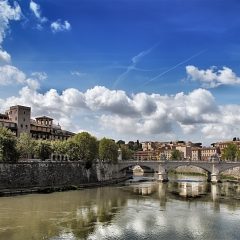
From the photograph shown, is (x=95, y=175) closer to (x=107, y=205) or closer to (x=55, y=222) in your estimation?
(x=107, y=205)

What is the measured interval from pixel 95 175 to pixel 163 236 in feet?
115

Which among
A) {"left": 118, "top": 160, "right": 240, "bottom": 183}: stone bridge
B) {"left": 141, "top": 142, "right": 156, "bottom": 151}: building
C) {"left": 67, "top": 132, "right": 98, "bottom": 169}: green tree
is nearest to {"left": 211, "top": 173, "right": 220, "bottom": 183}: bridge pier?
{"left": 118, "top": 160, "right": 240, "bottom": 183}: stone bridge

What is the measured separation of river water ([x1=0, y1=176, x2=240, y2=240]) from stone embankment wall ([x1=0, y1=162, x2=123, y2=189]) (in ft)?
14.7

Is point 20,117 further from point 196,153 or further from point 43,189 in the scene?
point 196,153

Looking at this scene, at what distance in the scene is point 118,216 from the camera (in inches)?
1161

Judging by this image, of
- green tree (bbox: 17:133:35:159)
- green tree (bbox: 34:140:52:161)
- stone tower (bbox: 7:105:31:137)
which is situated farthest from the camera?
stone tower (bbox: 7:105:31:137)

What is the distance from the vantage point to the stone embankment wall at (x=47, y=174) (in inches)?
1709

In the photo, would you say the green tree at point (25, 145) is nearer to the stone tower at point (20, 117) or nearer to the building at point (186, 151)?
the stone tower at point (20, 117)

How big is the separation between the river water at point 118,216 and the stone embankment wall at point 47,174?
14.7 ft

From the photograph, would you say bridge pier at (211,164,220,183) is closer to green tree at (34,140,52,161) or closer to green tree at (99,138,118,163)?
green tree at (99,138,118,163)

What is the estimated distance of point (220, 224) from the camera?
27047 millimetres

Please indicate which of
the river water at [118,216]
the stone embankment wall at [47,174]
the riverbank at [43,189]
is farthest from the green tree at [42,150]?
the river water at [118,216]

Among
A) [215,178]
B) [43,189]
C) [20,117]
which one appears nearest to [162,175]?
[215,178]

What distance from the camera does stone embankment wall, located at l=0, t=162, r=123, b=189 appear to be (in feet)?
142
